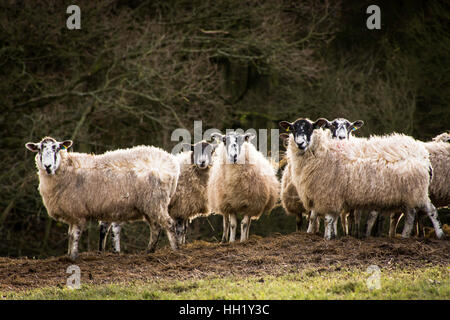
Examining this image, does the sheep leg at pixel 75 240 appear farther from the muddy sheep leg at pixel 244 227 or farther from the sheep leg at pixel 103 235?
the muddy sheep leg at pixel 244 227

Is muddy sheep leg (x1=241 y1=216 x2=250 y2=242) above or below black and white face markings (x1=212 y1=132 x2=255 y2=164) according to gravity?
below

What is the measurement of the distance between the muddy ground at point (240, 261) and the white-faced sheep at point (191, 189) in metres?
2.27

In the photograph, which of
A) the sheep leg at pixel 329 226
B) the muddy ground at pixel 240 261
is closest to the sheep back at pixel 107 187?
the muddy ground at pixel 240 261

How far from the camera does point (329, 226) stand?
1029 cm

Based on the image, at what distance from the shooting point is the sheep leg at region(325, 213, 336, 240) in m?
A: 10.2

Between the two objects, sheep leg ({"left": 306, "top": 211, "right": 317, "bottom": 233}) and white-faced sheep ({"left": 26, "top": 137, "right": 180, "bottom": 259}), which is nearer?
white-faced sheep ({"left": 26, "top": 137, "right": 180, "bottom": 259})

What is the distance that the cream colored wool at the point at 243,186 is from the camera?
39.5ft

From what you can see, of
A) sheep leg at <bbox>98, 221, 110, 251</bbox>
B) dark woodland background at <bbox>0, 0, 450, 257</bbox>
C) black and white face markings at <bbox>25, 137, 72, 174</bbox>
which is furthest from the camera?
dark woodland background at <bbox>0, 0, 450, 257</bbox>

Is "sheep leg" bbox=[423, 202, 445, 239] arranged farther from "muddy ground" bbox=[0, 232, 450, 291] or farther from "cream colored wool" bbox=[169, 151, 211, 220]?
"cream colored wool" bbox=[169, 151, 211, 220]

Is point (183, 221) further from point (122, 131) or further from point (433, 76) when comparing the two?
point (433, 76)

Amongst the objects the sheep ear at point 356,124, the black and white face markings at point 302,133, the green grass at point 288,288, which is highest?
the sheep ear at point 356,124

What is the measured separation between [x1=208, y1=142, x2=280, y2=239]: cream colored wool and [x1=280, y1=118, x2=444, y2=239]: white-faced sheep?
1.43 m

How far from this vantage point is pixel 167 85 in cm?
1611

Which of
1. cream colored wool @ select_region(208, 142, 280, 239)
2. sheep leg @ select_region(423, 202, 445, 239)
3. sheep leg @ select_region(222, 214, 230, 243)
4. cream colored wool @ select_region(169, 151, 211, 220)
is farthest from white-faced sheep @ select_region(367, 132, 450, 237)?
cream colored wool @ select_region(169, 151, 211, 220)
